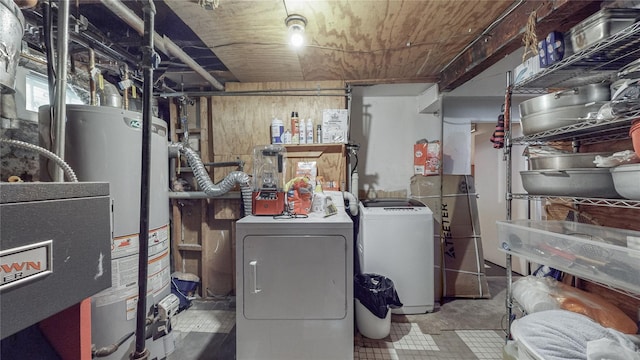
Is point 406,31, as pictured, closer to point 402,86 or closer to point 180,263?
point 402,86

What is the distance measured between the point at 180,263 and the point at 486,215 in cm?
442

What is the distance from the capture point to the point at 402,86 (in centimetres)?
291

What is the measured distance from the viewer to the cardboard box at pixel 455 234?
2857 mm

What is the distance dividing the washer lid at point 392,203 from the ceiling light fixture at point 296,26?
1.74m

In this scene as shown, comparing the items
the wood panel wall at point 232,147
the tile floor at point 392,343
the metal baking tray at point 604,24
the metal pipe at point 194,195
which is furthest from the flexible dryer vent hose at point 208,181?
the metal baking tray at point 604,24

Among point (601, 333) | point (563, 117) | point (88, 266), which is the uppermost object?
point (563, 117)

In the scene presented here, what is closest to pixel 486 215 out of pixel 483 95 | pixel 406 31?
pixel 483 95

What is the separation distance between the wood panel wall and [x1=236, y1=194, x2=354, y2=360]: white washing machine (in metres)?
1.26

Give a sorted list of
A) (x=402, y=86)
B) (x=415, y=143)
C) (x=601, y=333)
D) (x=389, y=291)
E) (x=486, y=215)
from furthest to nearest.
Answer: (x=486, y=215) → (x=415, y=143) → (x=402, y=86) → (x=389, y=291) → (x=601, y=333)

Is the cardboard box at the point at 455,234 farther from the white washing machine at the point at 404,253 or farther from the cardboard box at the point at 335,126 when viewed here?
the cardboard box at the point at 335,126

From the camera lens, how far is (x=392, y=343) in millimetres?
2098

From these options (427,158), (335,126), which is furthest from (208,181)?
(427,158)

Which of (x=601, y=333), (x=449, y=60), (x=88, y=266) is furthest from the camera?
(x=449, y=60)

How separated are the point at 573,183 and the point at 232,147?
2831mm
